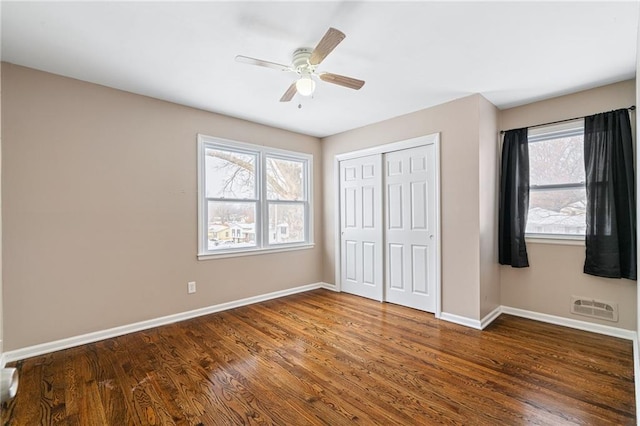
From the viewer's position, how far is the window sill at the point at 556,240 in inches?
129

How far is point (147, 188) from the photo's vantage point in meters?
3.32

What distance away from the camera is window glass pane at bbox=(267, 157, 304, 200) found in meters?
4.53

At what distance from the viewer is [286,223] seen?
4.73 meters

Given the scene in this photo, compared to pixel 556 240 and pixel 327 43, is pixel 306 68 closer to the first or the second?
pixel 327 43

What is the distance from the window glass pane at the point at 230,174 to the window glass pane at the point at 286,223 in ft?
1.53

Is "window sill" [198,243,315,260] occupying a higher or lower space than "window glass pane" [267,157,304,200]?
lower

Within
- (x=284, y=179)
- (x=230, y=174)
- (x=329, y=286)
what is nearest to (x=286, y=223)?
(x=284, y=179)

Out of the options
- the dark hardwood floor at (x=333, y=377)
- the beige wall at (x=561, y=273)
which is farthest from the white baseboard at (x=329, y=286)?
the beige wall at (x=561, y=273)

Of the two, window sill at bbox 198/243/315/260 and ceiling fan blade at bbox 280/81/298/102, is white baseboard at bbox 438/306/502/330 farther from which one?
ceiling fan blade at bbox 280/81/298/102

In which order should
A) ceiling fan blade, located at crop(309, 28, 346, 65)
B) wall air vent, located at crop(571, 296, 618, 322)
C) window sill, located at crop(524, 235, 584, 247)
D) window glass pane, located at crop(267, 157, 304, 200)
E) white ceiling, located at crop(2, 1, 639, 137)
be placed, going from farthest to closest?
1. window glass pane, located at crop(267, 157, 304, 200)
2. window sill, located at crop(524, 235, 584, 247)
3. wall air vent, located at crop(571, 296, 618, 322)
4. white ceiling, located at crop(2, 1, 639, 137)
5. ceiling fan blade, located at crop(309, 28, 346, 65)

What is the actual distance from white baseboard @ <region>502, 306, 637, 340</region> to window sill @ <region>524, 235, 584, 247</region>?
2.69 ft

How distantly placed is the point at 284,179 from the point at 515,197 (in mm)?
3091

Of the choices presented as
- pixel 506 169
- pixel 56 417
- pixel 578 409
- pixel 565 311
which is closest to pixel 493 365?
pixel 578 409

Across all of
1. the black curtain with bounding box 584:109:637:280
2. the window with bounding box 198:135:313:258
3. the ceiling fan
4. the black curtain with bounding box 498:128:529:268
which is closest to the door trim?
the window with bounding box 198:135:313:258
